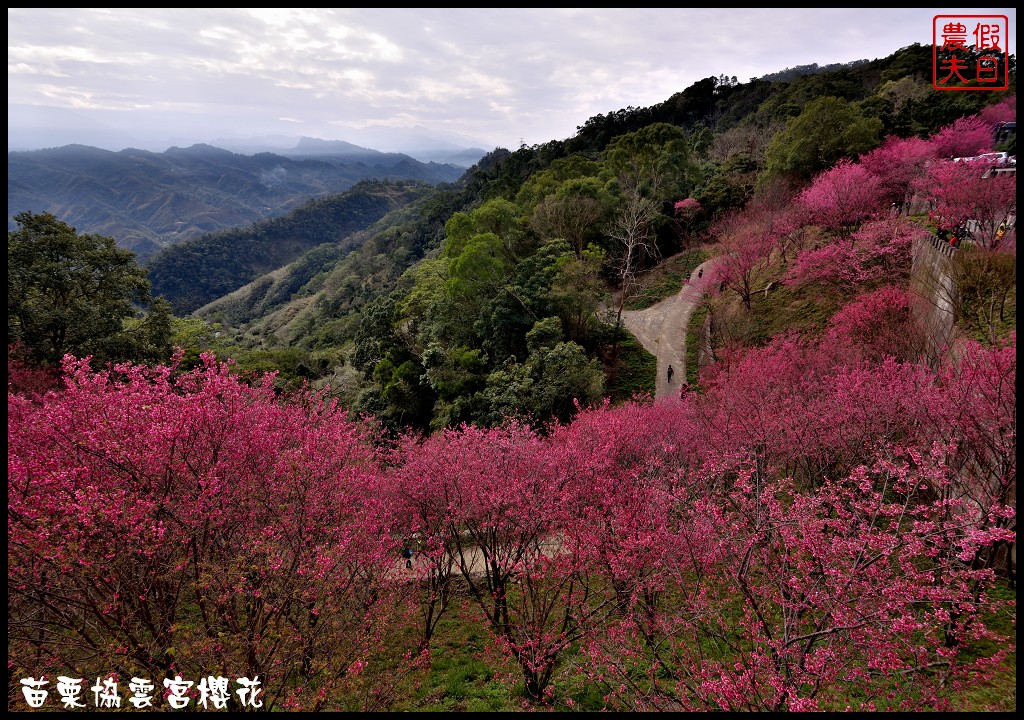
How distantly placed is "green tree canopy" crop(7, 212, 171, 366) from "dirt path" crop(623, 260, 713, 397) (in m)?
23.9

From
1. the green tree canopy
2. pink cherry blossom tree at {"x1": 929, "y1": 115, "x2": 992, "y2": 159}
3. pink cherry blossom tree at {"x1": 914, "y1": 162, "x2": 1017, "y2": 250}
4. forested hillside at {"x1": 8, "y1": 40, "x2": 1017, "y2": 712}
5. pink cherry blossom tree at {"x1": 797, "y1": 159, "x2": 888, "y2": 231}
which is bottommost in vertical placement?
forested hillside at {"x1": 8, "y1": 40, "x2": 1017, "y2": 712}

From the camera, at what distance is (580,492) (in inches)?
416

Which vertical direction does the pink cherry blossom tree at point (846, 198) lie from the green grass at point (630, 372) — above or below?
above

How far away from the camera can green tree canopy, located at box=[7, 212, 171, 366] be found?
16.3 m

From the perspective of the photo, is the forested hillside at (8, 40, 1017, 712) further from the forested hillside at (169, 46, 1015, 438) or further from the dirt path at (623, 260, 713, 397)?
the dirt path at (623, 260, 713, 397)

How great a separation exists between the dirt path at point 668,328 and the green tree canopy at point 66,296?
23.9 meters

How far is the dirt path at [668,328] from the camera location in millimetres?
23511

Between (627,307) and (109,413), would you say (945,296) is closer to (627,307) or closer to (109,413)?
(627,307)

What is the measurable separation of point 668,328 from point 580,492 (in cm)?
1909

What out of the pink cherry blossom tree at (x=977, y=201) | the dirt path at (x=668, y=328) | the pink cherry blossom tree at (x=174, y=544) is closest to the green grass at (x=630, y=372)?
the dirt path at (x=668, y=328)

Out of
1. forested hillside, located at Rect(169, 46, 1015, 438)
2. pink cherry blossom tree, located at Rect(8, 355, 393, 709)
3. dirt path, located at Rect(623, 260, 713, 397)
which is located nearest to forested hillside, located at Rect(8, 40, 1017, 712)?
pink cherry blossom tree, located at Rect(8, 355, 393, 709)

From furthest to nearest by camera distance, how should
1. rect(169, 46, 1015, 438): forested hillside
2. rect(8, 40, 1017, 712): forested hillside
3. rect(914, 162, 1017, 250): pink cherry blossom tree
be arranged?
rect(169, 46, 1015, 438): forested hillside, rect(914, 162, 1017, 250): pink cherry blossom tree, rect(8, 40, 1017, 712): forested hillside

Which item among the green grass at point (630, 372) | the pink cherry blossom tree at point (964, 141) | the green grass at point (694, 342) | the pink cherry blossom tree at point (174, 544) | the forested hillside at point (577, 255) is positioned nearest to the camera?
the pink cherry blossom tree at point (174, 544)

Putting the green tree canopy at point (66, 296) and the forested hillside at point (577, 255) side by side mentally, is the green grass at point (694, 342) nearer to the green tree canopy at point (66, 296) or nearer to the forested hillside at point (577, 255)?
the forested hillside at point (577, 255)
